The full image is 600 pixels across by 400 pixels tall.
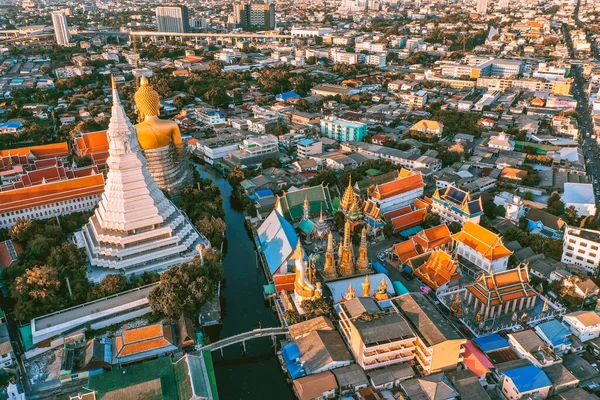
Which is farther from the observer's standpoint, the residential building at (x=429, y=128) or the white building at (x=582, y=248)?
the residential building at (x=429, y=128)

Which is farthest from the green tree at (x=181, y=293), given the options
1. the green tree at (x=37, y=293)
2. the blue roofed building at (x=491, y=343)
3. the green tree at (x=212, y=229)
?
the blue roofed building at (x=491, y=343)

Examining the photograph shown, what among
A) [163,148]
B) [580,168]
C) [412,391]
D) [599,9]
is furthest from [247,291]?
[599,9]

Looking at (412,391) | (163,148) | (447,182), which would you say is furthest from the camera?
(447,182)

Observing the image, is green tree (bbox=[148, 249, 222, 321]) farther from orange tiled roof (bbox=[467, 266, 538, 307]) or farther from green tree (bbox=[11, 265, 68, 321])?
orange tiled roof (bbox=[467, 266, 538, 307])

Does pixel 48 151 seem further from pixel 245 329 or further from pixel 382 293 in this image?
A: pixel 382 293

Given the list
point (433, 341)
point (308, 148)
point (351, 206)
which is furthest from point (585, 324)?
point (308, 148)

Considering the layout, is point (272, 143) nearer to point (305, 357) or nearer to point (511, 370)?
point (305, 357)

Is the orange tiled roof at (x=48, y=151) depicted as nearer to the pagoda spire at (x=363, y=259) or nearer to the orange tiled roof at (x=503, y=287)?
the pagoda spire at (x=363, y=259)
